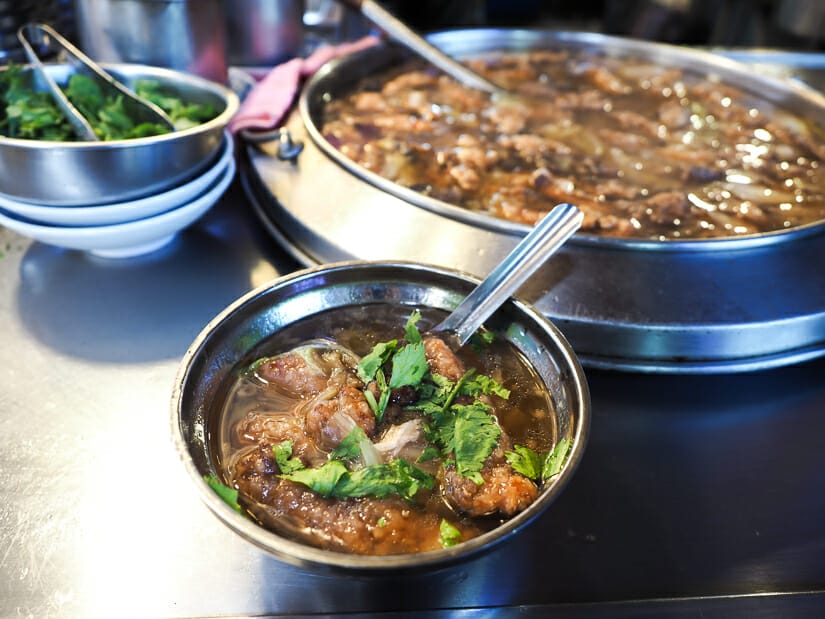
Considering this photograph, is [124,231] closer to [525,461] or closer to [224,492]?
[224,492]

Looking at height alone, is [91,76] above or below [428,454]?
above

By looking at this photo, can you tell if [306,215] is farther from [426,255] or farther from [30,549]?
[30,549]

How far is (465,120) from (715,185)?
0.99 m

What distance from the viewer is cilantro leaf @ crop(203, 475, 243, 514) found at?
41.9 inches

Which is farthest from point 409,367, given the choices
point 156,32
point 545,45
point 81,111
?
point 545,45

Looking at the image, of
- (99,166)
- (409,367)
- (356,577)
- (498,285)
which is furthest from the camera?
(99,166)

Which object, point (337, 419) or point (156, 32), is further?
point (156, 32)

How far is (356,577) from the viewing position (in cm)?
100

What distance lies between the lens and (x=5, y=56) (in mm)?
2658

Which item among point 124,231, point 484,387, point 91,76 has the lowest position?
point 124,231

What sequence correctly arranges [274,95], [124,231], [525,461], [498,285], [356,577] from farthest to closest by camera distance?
[274,95], [124,231], [498,285], [525,461], [356,577]

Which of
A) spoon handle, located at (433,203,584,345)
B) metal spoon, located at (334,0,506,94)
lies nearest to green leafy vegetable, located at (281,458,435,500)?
spoon handle, located at (433,203,584,345)

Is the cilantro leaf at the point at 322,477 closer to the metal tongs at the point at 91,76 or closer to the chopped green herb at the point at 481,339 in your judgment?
the chopped green herb at the point at 481,339

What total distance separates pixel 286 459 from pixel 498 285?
58 centimetres
